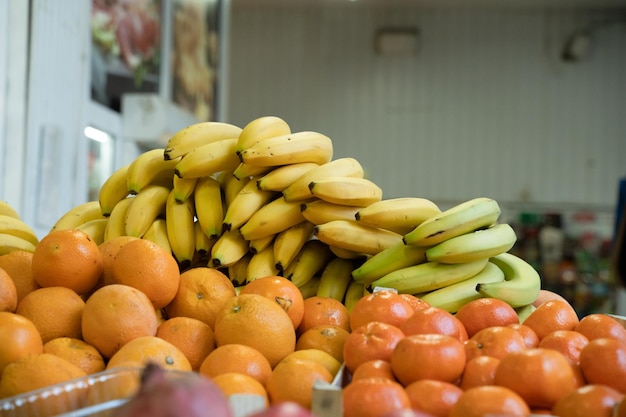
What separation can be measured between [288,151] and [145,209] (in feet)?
1.32

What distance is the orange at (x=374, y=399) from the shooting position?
868mm

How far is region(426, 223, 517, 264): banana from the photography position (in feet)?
5.05

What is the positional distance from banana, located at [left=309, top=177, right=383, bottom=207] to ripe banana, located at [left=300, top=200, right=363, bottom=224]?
0.02 m

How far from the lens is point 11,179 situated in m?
3.24

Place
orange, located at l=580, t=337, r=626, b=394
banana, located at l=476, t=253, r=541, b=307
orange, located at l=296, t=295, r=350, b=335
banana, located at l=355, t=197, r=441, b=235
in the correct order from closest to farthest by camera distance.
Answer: orange, located at l=580, t=337, r=626, b=394 < orange, located at l=296, t=295, r=350, b=335 < banana, located at l=476, t=253, r=541, b=307 < banana, located at l=355, t=197, r=441, b=235

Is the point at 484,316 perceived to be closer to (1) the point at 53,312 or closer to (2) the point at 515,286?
(2) the point at 515,286

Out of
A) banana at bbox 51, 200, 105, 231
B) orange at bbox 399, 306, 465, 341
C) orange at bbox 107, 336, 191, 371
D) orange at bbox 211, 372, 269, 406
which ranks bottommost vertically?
orange at bbox 211, 372, 269, 406

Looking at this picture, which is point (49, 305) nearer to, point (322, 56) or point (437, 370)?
point (437, 370)

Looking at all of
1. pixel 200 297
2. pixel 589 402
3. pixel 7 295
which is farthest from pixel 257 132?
pixel 589 402

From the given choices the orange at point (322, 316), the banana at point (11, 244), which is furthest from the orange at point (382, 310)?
the banana at point (11, 244)

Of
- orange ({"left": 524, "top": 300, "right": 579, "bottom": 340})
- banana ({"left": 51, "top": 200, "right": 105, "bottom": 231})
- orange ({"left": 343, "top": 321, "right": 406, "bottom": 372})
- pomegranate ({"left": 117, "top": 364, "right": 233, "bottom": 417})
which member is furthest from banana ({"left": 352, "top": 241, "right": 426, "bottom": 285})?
pomegranate ({"left": 117, "top": 364, "right": 233, "bottom": 417})

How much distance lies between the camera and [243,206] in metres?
1.65

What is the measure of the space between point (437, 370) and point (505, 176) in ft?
22.0

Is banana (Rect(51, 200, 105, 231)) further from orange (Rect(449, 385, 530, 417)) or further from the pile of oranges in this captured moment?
orange (Rect(449, 385, 530, 417))
